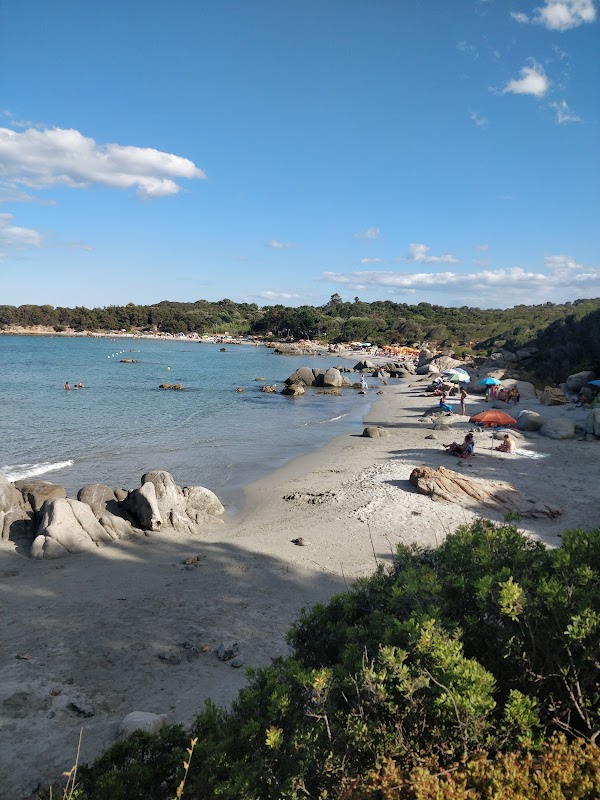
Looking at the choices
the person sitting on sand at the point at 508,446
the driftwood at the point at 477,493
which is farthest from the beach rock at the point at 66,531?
the person sitting on sand at the point at 508,446

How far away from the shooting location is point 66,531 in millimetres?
11984

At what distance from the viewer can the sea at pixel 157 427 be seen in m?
19.1

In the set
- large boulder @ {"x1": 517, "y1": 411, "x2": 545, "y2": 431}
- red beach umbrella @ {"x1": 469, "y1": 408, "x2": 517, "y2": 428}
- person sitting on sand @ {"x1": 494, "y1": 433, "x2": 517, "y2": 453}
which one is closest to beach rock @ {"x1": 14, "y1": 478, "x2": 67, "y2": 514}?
person sitting on sand @ {"x1": 494, "y1": 433, "x2": 517, "y2": 453}

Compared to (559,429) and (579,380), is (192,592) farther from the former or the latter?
(579,380)

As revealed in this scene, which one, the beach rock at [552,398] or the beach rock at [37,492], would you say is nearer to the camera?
the beach rock at [37,492]

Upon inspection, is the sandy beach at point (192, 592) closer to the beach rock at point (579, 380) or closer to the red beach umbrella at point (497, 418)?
the red beach umbrella at point (497, 418)

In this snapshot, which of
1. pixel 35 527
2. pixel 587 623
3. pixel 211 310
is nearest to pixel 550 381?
pixel 35 527

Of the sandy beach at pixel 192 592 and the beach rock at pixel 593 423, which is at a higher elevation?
the beach rock at pixel 593 423

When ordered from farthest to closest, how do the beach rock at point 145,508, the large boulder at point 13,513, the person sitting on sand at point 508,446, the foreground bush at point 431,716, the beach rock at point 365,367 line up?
the beach rock at point 365,367 < the person sitting on sand at point 508,446 < the beach rock at point 145,508 < the large boulder at point 13,513 < the foreground bush at point 431,716

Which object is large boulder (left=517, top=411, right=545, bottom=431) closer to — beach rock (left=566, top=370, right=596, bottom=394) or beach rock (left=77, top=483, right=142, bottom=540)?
beach rock (left=566, top=370, right=596, bottom=394)

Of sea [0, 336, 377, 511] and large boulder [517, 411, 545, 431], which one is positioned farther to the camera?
large boulder [517, 411, 545, 431]

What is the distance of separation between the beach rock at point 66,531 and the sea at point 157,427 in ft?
11.7

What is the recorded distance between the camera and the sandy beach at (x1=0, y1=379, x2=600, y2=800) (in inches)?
263

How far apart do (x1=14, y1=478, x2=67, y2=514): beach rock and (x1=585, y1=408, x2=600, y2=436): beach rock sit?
65.5ft
